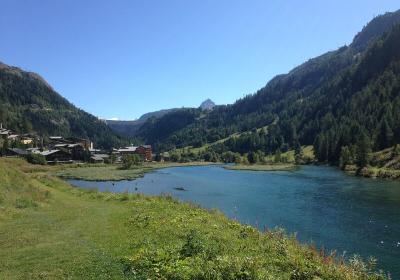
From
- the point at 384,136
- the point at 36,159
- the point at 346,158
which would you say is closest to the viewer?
the point at 346,158

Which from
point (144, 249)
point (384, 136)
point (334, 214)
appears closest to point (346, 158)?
point (384, 136)

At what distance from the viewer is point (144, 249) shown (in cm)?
2161

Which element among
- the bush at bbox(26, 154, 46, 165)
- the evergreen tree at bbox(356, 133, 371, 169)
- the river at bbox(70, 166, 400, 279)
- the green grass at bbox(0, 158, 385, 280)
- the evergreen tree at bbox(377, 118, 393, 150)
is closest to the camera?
the green grass at bbox(0, 158, 385, 280)

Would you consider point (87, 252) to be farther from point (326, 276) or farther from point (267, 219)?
point (267, 219)

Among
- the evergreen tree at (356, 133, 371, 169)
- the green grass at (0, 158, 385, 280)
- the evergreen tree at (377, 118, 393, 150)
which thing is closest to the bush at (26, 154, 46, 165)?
the evergreen tree at (356, 133, 371, 169)

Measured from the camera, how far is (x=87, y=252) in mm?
22016

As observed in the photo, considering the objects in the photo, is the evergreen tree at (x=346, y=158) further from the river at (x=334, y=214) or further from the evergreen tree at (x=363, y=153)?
the river at (x=334, y=214)

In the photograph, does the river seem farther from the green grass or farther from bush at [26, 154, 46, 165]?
bush at [26, 154, 46, 165]

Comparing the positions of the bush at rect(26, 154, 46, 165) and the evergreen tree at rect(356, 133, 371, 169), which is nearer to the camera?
the evergreen tree at rect(356, 133, 371, 169)

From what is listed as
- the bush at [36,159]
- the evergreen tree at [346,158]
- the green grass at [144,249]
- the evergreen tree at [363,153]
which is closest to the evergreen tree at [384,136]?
the evergreen tree at [346,158]

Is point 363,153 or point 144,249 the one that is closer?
point 144,249

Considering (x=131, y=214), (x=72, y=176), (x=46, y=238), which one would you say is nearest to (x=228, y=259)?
(x=46, y=238)

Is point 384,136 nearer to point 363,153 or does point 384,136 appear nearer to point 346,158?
point 346,158

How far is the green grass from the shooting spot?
17.9 meters
